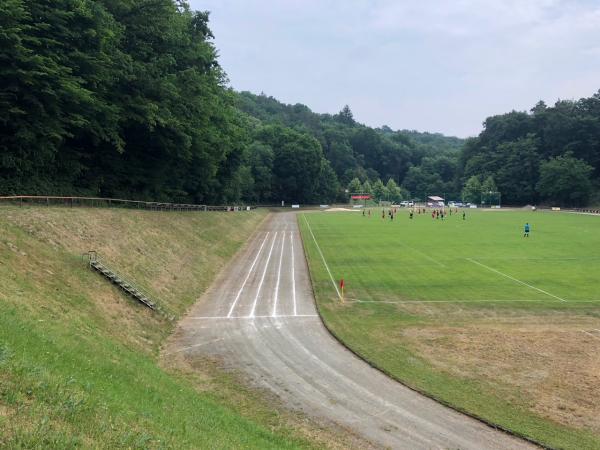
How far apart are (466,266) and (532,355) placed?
64.7 ft

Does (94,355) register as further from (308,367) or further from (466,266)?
(466,266)

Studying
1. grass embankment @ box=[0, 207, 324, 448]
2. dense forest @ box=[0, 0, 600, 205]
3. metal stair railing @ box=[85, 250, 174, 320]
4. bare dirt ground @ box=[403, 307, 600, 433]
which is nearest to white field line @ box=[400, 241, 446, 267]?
bare dirt ground @ box=[403, 307, 600, 433]

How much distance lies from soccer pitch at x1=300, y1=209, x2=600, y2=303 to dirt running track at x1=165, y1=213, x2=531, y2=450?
5913 millimetres

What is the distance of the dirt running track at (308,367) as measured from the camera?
12523 millimetres

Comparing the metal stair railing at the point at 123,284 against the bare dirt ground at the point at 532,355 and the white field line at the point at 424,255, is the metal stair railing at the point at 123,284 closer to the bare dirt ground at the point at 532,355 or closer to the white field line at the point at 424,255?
the bare dirt ground at the point at 532,355

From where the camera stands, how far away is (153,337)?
19.4 metres

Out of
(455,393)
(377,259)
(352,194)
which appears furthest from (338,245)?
(352,194)

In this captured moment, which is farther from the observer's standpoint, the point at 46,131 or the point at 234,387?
the point at 46,131

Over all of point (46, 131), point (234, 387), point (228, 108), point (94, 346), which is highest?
point (228, 108)

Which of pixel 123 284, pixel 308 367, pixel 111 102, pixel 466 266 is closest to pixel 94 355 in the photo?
pixel 308 367

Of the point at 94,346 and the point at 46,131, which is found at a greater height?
the point at 46,131

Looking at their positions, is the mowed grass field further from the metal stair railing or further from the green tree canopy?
the green tree canopy

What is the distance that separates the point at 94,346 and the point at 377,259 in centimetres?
2956

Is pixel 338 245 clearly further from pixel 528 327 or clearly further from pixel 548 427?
pixel 548 427
